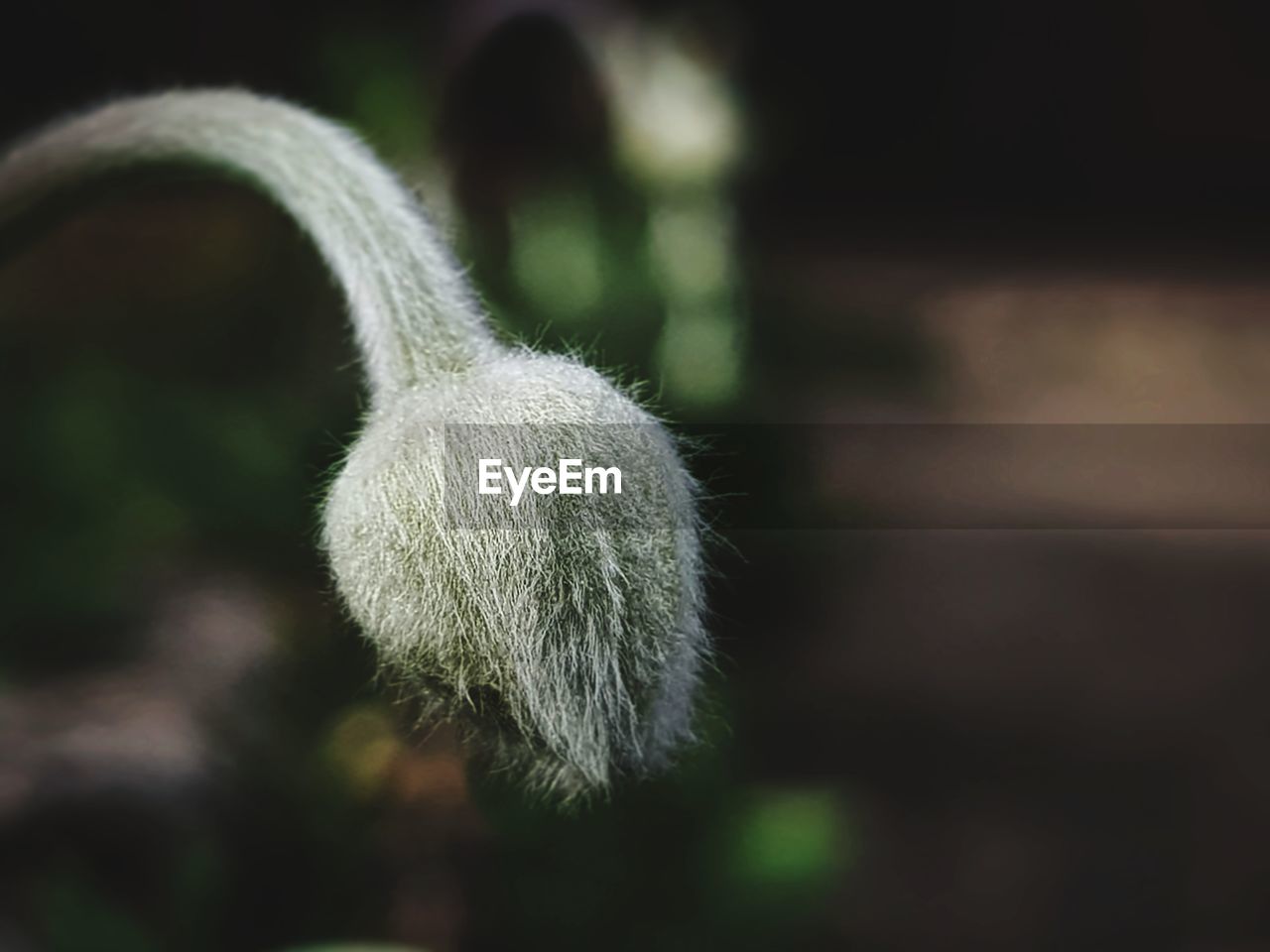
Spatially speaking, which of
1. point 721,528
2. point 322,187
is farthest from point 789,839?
point 322,187

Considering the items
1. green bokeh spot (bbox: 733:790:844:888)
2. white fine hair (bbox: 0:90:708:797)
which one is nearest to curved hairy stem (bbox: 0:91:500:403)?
white fine hair (bbox: 0:90:708:797)

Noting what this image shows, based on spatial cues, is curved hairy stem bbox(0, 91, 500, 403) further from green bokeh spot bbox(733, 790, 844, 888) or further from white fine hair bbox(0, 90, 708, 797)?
green bokeh spot bbox(733, 790, 844, 888)

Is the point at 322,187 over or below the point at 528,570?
over

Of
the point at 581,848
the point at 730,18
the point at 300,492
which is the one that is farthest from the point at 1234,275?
the point at 300,492

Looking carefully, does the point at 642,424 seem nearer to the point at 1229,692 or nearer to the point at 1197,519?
the point at 1197,519

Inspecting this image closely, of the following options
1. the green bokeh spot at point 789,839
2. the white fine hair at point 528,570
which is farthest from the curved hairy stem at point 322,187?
the green bokeh spot at point 789,839

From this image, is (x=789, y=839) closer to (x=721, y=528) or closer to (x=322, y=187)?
(x=721, y=528)
